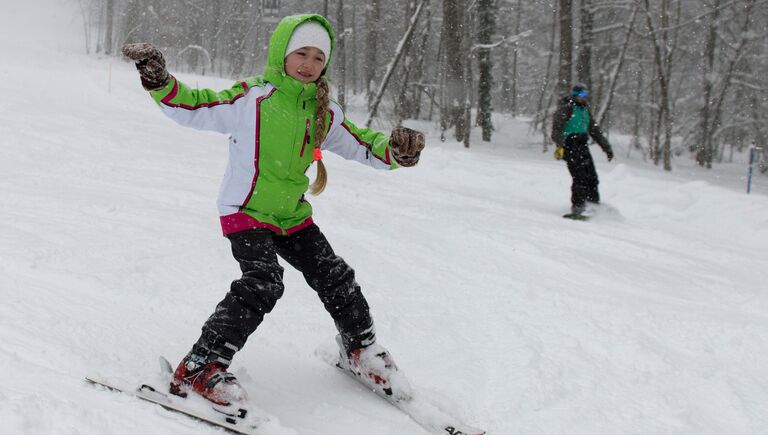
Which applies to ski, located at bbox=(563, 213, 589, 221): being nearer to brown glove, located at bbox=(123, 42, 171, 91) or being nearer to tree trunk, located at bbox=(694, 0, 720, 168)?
brown glove, located at bbox=(123, 42, 171, 91)

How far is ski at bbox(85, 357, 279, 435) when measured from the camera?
2.38 meters

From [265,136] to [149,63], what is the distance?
1.83ft

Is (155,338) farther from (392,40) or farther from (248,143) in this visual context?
(392,40)

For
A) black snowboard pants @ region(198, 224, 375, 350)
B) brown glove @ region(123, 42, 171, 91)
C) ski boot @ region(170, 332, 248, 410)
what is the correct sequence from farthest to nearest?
black snowboard pants @ region(198, 224, 375, 350)
ski boot @ region(170, 332, 248, 410)
brown glove @ region(123, 42, 171, 91)

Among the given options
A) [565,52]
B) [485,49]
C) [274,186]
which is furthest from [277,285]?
[485,49]

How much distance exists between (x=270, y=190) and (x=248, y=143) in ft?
0.73

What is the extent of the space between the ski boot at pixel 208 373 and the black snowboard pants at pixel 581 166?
672 centimetres

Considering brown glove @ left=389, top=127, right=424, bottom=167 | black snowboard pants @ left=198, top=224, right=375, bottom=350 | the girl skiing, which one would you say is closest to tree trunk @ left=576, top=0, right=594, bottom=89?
the girl skiing

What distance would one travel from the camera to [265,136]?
106 inches

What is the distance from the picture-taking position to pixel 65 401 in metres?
2.24

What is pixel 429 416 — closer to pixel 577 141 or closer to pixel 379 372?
pixel 379 372

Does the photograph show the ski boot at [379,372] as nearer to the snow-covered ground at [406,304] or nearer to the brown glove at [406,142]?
the snow-covered ground at [406,304]

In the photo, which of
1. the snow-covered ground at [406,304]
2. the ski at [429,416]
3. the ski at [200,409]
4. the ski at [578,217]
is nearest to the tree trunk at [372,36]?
the snow-covered ground at [406,304]

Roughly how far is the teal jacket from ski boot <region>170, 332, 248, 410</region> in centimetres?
50
